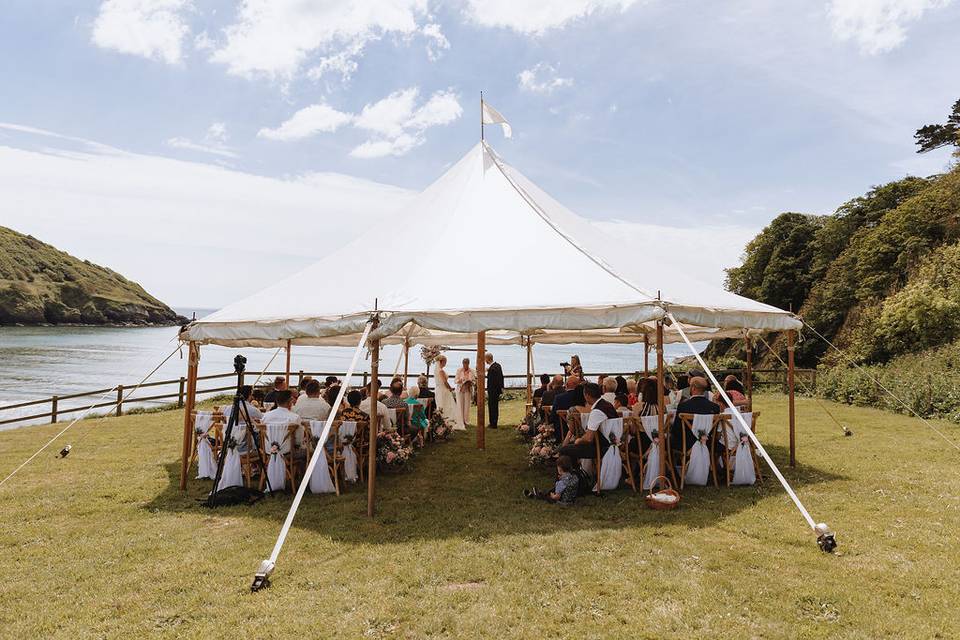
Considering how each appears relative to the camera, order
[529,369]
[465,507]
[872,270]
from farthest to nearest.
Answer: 1. [872,270]
2. [529,369]
3. [465,507]

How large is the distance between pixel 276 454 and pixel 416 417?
3.32 metres

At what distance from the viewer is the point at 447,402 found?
1287 cm

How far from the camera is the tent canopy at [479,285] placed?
21.4ft

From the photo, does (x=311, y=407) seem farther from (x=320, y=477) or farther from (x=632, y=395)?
(x=632, y=395)

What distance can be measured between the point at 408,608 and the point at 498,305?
333 centimetres

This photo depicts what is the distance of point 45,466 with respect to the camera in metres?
9.12

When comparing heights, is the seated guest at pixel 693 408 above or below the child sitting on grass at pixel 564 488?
above

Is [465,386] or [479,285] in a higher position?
[479,285]

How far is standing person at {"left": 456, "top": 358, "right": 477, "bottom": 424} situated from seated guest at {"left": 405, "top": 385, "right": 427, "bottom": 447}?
2.62 meters

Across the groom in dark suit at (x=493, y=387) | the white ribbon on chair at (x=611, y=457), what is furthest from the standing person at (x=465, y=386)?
the white ribbon on chair at (x=611, y=457)

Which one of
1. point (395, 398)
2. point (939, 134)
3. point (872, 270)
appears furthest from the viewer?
point (939, 134)

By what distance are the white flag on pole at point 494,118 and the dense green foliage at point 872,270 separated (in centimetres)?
1696

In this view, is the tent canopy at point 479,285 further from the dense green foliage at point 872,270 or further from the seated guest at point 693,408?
the dense green foliage at point 872,270

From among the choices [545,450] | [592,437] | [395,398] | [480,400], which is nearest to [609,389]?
[545,450]
